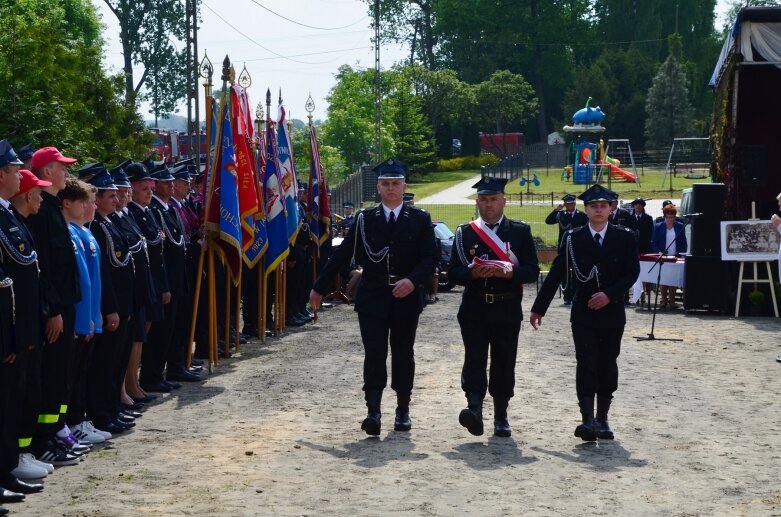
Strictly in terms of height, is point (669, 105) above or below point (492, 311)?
above

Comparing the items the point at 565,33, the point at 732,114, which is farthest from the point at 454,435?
the point at 565,33

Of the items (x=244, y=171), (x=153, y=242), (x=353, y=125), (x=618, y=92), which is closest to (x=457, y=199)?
(x=353, y=125)

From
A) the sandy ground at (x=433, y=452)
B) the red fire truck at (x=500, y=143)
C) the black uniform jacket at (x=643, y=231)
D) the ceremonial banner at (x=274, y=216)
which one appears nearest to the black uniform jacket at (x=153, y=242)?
the sandy ground at (x=433, y=452)

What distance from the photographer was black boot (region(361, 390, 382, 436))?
389 inches

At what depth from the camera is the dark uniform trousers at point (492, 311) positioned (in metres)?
10.1

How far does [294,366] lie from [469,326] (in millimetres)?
4612

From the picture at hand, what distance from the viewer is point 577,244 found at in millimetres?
10273

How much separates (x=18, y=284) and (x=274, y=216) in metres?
9.30

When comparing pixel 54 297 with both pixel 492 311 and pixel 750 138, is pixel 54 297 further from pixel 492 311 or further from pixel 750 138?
pixel 750 138

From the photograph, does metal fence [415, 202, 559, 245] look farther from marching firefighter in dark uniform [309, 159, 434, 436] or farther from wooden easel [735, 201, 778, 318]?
marching firefighter in dark uniform [309, 159, 434, 436]

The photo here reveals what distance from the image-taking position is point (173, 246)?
12695 mm

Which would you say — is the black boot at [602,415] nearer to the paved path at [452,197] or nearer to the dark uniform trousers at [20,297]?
the dark uniform trousers at [20,297]

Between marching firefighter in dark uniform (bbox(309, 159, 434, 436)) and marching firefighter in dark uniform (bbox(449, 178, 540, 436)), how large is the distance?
0.32 meters

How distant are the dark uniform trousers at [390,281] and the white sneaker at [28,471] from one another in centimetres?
270
